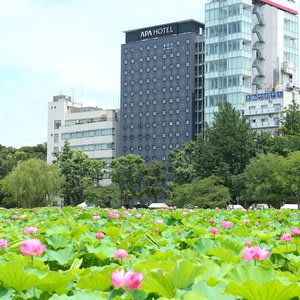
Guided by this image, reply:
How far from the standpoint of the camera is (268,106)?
78812 mm

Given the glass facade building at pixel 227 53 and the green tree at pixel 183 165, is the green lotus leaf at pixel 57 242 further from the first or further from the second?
the glass facade building at pixel 227 53

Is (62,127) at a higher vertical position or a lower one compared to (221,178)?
higher

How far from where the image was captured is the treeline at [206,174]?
162 feet

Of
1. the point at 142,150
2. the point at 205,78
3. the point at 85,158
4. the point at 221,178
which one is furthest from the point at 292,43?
the point at 221,178

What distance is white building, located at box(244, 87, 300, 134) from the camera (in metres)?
78.1

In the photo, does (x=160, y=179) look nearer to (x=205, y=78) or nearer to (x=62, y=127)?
(x=205, y=78)

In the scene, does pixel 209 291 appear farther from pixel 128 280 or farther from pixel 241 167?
pixel 241 167

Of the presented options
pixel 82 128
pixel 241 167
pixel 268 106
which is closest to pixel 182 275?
pixel 241 167

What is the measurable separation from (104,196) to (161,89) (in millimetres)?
32365

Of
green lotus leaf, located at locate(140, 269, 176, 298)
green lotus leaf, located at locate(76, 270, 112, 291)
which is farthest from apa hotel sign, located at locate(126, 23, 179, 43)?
green lotus leaf, located at locate(140, 269, 176, 298)

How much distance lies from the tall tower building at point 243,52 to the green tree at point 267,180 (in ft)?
109

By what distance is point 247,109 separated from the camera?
81.2 meters

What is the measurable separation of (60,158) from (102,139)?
2497 centimetres

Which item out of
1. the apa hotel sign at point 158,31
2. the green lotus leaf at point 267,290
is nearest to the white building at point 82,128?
the apa hotel sign at point 158,31
